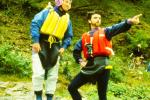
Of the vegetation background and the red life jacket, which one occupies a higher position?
the red life jacket

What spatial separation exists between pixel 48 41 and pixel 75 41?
23.5 ft

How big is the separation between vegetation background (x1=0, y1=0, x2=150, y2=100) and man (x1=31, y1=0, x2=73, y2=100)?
2217 millimetres

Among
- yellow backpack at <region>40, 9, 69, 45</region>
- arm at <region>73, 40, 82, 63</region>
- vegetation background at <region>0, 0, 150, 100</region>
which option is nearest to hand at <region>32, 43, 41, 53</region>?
yellow backpack at <region>40, 9, 69, 45</region>

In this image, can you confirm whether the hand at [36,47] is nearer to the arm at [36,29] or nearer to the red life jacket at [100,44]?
the arm at [36,29]

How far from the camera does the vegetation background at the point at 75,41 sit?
37.8 ft

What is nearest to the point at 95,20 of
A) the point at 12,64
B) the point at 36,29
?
the point at 36,29

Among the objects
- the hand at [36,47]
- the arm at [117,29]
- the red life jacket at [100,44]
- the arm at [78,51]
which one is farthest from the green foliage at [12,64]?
the arm at [117,29]

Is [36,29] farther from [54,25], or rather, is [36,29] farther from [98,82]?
[98,82]

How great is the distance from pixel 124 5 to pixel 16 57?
778 cm

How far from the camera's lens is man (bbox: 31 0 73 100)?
7.91 meters

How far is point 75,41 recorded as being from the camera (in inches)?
596

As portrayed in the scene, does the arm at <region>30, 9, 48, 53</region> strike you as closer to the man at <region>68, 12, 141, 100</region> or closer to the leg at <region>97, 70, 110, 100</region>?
the man at <region>68, 12, 141, 100</region>

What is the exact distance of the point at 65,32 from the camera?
829 centimetres

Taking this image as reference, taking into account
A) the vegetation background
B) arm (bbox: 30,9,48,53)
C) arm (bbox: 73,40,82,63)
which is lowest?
the vegetation background
